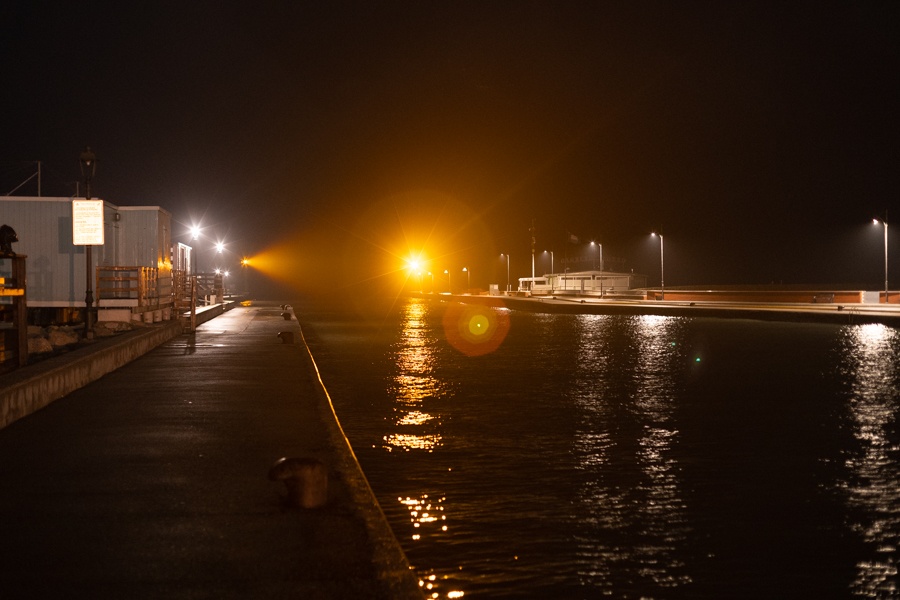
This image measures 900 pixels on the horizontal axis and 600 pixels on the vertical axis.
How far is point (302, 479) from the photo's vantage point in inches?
285

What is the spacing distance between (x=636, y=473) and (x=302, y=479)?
3.91 metres

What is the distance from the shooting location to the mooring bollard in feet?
23.6

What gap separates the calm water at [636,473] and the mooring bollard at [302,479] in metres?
0.75

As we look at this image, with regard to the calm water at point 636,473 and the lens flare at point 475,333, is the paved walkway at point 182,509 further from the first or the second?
the lens flare at point 475,333

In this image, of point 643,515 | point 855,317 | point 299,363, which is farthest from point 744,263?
point 643,515

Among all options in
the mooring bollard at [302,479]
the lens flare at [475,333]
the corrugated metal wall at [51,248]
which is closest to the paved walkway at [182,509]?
the mooring bollard at [302,479]

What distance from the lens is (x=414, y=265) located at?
163 m

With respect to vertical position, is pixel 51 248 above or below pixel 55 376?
above

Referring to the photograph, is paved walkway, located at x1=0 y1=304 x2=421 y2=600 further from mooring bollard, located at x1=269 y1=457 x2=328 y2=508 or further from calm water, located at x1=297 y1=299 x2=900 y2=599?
calm water, located at x1=297 y1=299 x2=900 y2=599

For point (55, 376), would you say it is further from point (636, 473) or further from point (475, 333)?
point (475, 333)

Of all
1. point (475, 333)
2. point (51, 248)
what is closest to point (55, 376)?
point (51, 248)

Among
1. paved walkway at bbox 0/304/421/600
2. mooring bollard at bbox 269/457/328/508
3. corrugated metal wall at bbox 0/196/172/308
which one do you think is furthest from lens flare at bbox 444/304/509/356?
mooring bollard at bbox 269/457/328/508

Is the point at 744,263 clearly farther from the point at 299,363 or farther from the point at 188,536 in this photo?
the point at 188,536

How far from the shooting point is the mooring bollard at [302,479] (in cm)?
719
